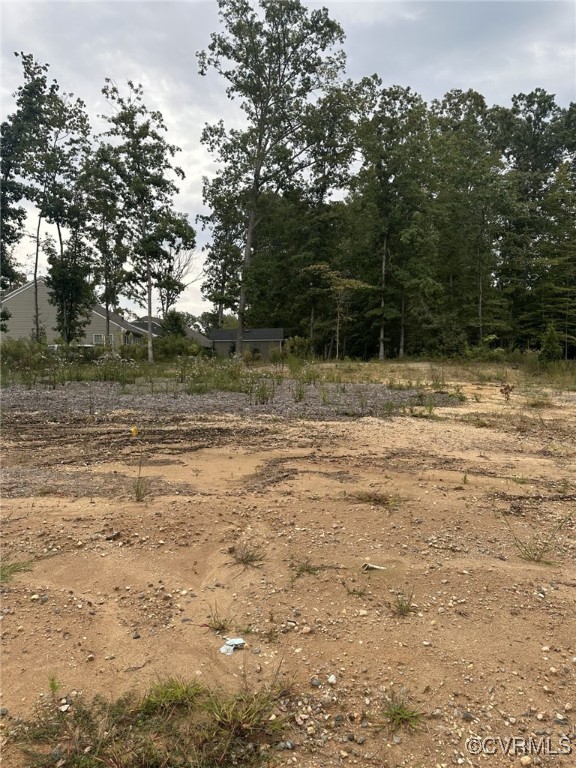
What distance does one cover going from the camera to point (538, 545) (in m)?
3.02

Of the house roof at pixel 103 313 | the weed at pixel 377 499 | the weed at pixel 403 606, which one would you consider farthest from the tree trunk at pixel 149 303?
the weed at pixel 403 606

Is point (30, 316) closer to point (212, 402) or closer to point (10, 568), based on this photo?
point (212, 402)

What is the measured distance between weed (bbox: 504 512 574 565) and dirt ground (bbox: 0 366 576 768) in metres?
0.02

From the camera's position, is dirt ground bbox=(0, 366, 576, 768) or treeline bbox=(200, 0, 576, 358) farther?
treeline bbox=(200, 0, 576, 358)

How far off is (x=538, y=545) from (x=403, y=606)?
1.30 m

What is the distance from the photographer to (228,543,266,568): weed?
2752 millimetres

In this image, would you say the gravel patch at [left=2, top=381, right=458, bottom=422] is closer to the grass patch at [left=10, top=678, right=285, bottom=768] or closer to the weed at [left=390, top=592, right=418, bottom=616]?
the weed at [left=390, top=592, right=418, bottom=616]

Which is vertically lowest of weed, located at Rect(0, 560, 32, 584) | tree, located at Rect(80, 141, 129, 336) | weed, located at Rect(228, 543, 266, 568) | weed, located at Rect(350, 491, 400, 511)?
weed, located at Rect(228, 543, 266, 568)

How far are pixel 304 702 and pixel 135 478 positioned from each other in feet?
9.55

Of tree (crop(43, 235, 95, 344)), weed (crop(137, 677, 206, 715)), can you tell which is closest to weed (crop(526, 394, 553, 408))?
weed (crop(137, 677, 206, 715))

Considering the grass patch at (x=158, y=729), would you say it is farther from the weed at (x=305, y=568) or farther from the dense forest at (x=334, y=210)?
the dense forest at (x=334, y=210)

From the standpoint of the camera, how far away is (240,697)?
1.76 meters

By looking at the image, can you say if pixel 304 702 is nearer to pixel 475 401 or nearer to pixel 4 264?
pixel 475 401

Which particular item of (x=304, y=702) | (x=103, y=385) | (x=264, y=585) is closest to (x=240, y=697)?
(x=304, y=702)
